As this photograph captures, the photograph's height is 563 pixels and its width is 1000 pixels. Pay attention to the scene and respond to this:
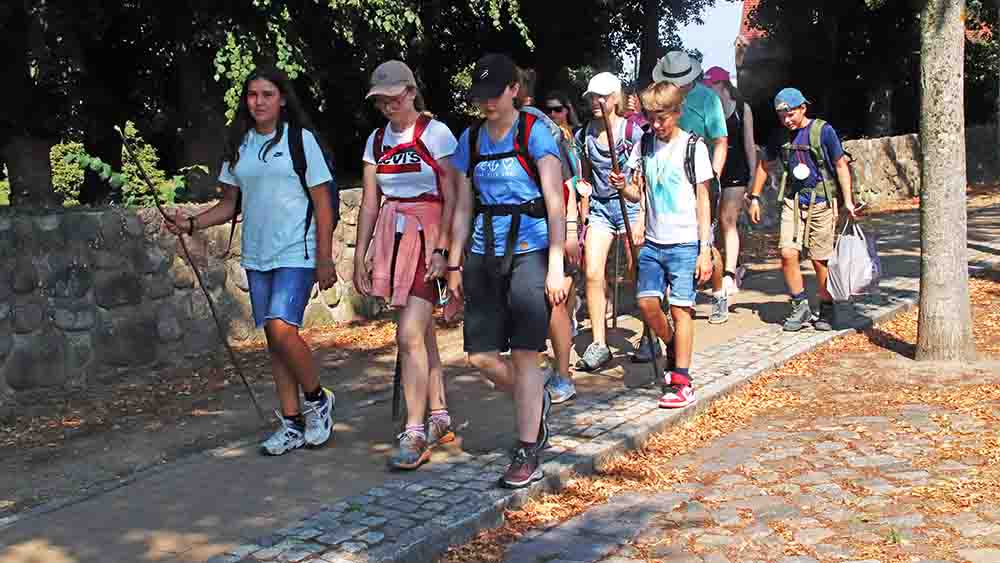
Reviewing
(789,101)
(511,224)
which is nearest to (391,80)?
(511,224)

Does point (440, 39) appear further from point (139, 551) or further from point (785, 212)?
point (139, 551)

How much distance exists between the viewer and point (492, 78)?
5141 mm

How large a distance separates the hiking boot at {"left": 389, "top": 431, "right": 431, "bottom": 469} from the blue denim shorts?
0.78 meters

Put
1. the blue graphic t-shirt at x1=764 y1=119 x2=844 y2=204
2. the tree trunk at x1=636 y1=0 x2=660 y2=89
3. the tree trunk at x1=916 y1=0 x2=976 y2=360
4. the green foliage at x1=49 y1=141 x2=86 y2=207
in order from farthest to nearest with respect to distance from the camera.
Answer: the tree trunk at x1=636 y1=0 x2=660 y2=89
the green foliage at x1=49 y1=141 x2=86 y2=207
the blue graphic t-shirt at x1=764 y1=119 x2=844 y2=204
the tree trunk at x1=916 y1=0 x2=976 y2=360

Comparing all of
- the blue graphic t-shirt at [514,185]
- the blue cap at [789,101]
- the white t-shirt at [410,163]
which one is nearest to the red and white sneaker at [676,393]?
the blue graphic t-shirt at [514,185]

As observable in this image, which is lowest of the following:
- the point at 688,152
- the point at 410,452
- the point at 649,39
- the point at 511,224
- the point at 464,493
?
the point at 464,493

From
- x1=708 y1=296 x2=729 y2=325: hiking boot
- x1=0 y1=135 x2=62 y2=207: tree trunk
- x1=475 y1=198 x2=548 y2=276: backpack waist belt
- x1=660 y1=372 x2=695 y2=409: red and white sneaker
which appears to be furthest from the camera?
x1=0 y1=135 x2=62 y2=207: tree trunk

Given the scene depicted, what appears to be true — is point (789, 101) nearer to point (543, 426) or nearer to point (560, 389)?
A: point (560, 389)

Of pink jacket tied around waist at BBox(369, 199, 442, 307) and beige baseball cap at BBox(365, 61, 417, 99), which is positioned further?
pink jacket tied around waist at BBox(369, 199, 442, 307)

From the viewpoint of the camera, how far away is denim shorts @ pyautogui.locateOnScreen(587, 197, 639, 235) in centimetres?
783

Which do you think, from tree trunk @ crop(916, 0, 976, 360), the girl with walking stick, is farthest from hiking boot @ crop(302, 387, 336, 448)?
tree trunk @ crop(916, 0, 976, 360)

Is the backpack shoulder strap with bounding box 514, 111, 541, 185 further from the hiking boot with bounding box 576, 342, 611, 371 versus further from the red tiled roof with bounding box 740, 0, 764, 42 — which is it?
the red tiled roof with bounding box 740, 0, 764, 42

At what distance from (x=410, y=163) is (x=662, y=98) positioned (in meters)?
1.61

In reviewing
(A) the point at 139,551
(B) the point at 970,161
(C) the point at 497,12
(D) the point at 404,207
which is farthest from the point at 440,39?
(A) the point at 139,551
